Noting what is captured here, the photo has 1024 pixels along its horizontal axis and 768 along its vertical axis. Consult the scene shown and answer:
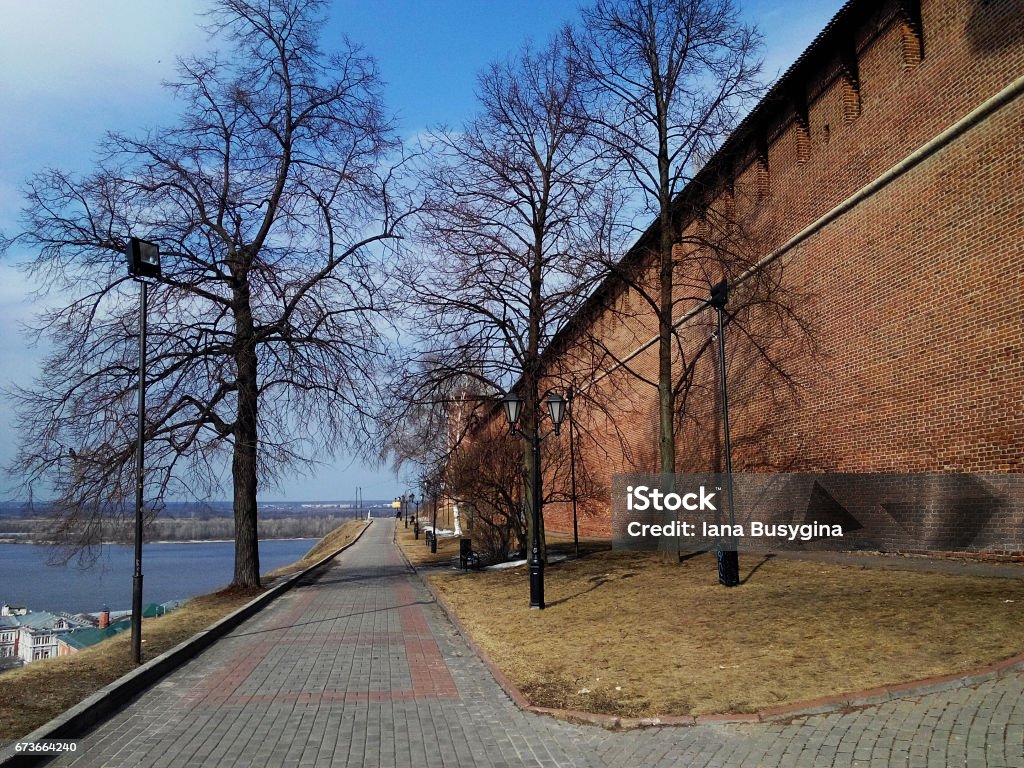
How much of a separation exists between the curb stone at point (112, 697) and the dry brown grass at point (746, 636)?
3638mm

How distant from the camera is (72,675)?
8984 mm

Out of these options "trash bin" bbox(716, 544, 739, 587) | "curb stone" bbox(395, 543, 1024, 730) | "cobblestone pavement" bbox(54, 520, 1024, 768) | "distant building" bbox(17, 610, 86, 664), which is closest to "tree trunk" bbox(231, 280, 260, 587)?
"distant building" bbox(17, 610, 86, 664)

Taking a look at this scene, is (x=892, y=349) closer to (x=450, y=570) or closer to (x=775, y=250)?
(x=775, y=250)

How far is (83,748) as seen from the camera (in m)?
6.21

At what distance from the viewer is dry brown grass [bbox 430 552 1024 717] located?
23.2ft

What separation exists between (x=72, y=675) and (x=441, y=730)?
190 inches

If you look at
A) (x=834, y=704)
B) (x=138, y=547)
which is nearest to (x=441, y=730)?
(x=834, y=704)

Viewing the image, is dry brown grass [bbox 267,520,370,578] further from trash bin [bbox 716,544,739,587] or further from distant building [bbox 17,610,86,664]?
trash bin [bbox 716,544,739,587]

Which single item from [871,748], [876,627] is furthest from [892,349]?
[871,748]

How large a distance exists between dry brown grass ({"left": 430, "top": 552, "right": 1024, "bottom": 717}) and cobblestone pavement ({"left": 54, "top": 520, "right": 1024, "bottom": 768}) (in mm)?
569

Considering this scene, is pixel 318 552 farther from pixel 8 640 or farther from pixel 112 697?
pixel 112 697

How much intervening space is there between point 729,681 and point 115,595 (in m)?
32.3

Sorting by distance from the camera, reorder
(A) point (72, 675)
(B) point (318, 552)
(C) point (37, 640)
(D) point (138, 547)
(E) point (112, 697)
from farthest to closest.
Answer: (B) point (318, 552) → (C) point (37, 640) → (D) point (138, 547) → (A) point (72, 675) → (E) point (112, 697)

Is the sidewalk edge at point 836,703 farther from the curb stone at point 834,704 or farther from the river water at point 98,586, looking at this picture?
the river water at point 98,586
